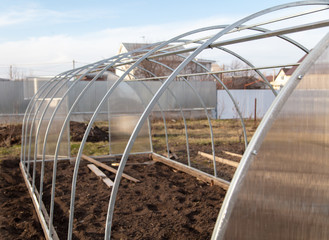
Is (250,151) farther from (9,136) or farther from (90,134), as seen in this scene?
(9,136)

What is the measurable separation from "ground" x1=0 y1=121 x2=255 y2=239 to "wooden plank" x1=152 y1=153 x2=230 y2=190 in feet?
0.34

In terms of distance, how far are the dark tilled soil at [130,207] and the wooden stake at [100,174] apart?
0.10 meters

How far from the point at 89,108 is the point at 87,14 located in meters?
9.14

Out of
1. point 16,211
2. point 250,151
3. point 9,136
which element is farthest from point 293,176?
point 9,136

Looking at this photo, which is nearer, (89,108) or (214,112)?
(89,108)

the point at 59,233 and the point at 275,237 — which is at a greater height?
the point at 275,237

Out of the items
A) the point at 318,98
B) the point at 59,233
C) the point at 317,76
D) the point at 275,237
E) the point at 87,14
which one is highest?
the point at 87,14

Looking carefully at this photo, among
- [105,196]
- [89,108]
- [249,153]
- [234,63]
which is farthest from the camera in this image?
[234,63]

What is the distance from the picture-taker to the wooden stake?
694 cm

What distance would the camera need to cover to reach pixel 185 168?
789 centimetres

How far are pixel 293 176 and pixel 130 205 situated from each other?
13.8 feet

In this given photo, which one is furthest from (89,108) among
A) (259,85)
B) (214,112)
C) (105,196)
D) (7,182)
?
(259,85)

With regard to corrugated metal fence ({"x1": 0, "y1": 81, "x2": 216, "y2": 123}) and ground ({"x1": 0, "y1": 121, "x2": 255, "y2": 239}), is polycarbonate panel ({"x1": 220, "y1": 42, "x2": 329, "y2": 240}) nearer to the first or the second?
ground ({"x1": 0, "y1": 121, "x2": 255, "y2": 239})

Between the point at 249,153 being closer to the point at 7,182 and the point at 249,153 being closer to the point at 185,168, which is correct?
the point at 185,168
